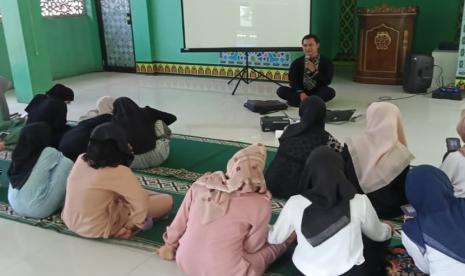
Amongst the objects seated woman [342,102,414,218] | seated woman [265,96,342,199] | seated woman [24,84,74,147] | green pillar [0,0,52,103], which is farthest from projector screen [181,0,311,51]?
seated woman [342,102,414,218]

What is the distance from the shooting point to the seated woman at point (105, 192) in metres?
2.41

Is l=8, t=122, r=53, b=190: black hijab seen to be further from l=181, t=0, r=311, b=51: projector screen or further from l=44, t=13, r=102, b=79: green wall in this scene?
l=44, t=13, r=102, b=79: green wall

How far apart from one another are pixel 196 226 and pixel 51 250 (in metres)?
0.98

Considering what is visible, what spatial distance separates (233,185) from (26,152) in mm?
1434

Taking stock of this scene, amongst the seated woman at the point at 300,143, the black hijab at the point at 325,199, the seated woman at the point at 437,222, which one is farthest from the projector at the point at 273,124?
the seated woman at the point at 437,222

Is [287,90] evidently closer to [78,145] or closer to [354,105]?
[354,105]

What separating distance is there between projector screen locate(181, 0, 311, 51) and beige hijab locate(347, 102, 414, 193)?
11.5ft

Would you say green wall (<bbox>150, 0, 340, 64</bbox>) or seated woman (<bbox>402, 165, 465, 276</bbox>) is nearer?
seated woman (<bbox>402, 165, 465, 276</bbox>)

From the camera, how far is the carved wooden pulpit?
19.9 feet

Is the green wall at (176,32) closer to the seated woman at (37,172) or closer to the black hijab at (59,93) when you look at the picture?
the black hijab at (59,93)

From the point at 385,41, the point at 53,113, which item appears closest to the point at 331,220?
the point at 53,113

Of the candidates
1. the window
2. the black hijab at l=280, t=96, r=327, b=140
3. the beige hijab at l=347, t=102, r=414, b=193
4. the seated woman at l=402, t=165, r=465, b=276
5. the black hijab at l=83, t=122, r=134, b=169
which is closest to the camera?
the seated woman at l=402, t=165, r=465, b=276

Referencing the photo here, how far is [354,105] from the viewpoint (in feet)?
17.4

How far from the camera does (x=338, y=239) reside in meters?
1.79
